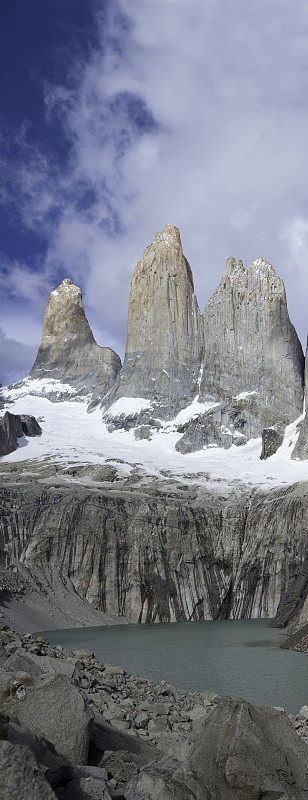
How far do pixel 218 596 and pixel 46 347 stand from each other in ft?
372

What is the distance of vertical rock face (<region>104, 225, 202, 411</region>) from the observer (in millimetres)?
131375

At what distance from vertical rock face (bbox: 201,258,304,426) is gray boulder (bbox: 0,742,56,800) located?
10583 centimetres

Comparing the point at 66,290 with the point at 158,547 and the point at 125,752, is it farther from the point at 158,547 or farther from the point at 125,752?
the point at 125,752

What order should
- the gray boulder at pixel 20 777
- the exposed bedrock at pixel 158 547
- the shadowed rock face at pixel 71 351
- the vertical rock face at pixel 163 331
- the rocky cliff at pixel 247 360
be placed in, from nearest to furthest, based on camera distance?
the gray boulder at pixel 20 777 < the exposed bedrock at pixel 158 547 < the rocky cliff at pixel 247 360 < the vertical rock face at pixel 163 331 < the shadowed rock face at pixel 71 351

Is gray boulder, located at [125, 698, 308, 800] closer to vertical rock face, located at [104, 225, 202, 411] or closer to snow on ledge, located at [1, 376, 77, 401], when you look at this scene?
vertical rock face, located at [104, 225, 202, 411]

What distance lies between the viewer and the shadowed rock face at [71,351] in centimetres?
15462

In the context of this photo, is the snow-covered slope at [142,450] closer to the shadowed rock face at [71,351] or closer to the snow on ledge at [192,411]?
the snow on ledge at [192,411]

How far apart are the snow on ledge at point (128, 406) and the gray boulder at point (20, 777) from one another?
120984 millimetres

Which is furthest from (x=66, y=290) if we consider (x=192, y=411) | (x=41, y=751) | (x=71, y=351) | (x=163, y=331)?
(x=41, y=751)

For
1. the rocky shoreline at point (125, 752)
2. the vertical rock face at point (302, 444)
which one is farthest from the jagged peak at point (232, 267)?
the rocky shoreline at point (125, 752)

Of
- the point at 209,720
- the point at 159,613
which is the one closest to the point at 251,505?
the point at 159,613

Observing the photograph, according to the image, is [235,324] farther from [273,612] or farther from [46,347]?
[273,612]

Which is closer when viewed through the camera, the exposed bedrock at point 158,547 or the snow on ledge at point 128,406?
the exposed bedrock at point 158,547

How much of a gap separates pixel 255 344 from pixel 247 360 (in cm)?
372
